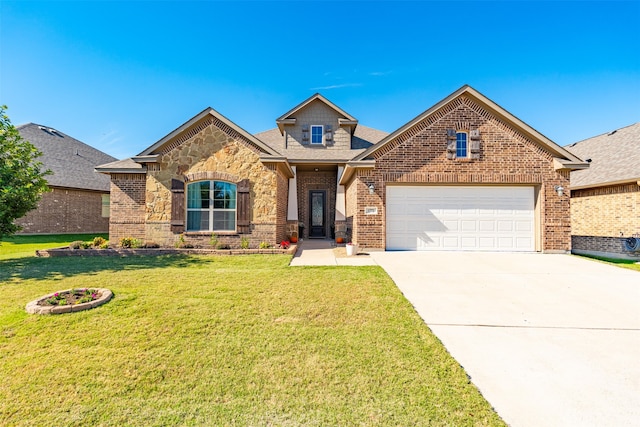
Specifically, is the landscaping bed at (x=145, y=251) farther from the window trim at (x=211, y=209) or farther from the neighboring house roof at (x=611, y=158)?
the neighboring house roof at (x=611, y=158)

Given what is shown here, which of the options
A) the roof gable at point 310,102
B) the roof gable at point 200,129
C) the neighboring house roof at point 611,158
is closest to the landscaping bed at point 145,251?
the roof gable at point 200,129

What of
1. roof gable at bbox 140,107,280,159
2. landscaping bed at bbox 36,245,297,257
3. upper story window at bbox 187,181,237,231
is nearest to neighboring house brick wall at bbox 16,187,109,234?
landscaping bed at bbox 36,245,297,257

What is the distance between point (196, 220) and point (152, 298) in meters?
5.94

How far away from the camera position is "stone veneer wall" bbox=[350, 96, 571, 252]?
33.6 feet

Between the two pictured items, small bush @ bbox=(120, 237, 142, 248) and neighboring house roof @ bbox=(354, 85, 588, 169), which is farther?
neighboring house roof @ bbox=(354, 85, 588, 169)

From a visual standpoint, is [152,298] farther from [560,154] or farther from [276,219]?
[560,154]

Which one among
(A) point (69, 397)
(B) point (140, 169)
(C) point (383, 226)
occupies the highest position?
(B) point (140, 169)

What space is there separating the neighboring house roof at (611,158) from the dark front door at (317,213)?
1160cm

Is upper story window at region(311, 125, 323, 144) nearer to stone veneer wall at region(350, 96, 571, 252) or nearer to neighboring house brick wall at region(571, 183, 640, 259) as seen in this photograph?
stone veneer wall at region(350, 96, 571, 252)

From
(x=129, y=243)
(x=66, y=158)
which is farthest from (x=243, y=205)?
(x=66, y=158)

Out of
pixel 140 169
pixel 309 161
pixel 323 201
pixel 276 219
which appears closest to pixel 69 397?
pixel 276 219

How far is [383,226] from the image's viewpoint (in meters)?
10.3

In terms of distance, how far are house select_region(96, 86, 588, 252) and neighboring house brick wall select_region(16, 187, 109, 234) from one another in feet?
32.5

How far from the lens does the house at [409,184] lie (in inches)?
404
